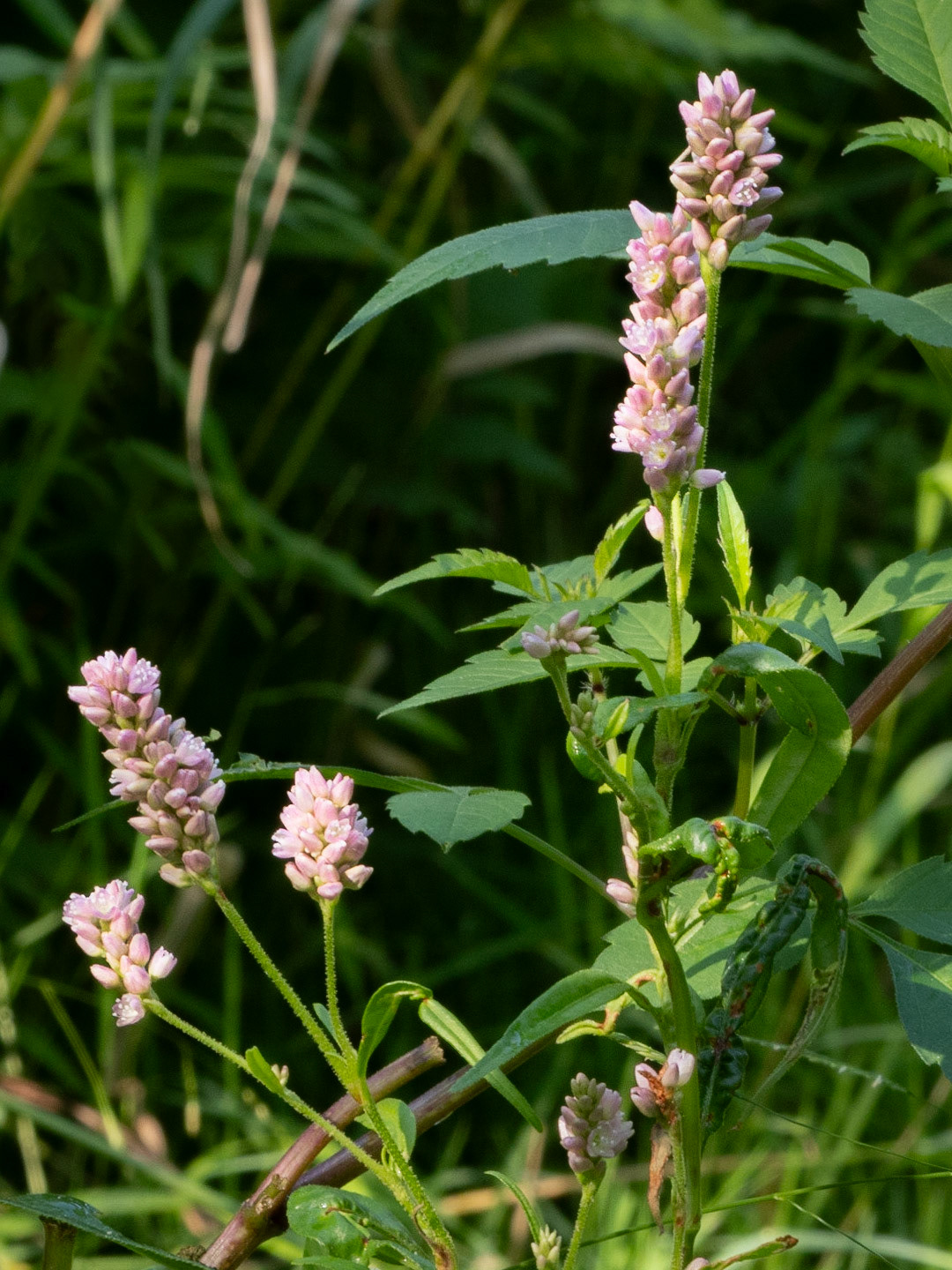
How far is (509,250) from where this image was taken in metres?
0.43

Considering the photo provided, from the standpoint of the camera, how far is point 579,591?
43 centimetres

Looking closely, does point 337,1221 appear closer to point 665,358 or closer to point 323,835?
point 323,835

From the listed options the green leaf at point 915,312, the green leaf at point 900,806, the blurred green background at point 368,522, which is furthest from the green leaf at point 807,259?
the green leaf at point 900,806

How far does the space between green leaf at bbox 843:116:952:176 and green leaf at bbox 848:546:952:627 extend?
→ 0.12 meters

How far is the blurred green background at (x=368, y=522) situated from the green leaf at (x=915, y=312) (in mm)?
844

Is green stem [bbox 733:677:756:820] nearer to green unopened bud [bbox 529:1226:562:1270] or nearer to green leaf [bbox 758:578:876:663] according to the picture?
green leaf [bbox 758:578:876:663]

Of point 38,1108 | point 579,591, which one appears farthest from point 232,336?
point 579,591

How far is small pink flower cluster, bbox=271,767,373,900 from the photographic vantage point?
39 cm

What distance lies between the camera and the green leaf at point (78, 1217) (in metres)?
0.34

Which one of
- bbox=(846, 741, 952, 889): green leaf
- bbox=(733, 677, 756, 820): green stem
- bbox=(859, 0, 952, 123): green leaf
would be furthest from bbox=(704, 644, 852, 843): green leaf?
bbox=(846, 741, 952, 889): green leaf

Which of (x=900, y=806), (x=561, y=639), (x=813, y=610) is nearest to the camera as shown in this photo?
(x=561, y=639)

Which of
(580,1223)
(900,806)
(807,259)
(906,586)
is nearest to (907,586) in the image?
(906,586)

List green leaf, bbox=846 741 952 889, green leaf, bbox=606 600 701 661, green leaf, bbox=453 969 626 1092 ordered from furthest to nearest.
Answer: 1. green leaf, bbox=846 741 952 889
2. green leaf, bbox=606 600 701 661
3. green leaf, bbox=453 969 626 1092

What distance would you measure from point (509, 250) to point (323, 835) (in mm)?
180
